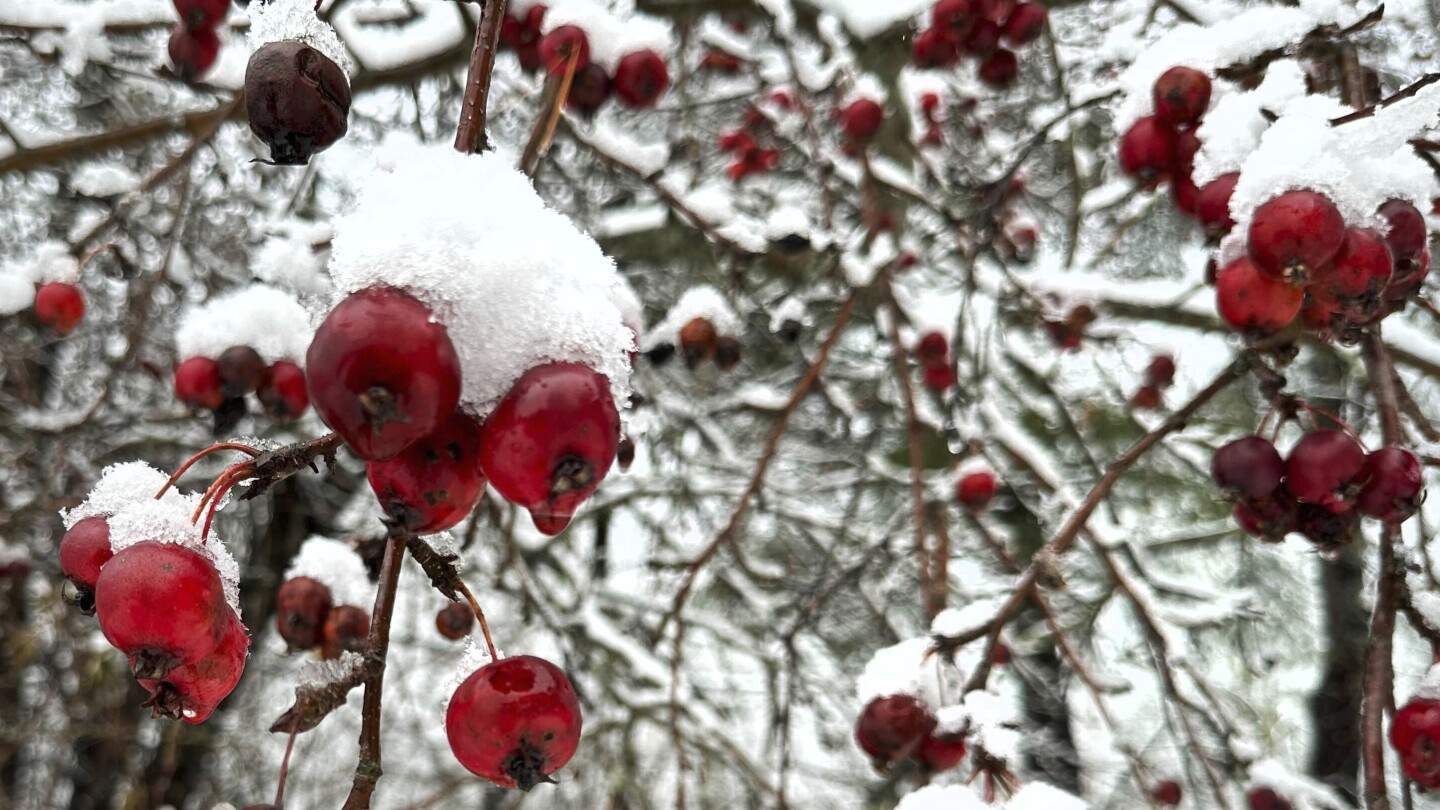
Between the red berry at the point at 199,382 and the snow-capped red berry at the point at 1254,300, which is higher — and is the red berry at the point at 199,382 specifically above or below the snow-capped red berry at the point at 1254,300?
below

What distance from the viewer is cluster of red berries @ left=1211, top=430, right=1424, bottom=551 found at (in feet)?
4.04

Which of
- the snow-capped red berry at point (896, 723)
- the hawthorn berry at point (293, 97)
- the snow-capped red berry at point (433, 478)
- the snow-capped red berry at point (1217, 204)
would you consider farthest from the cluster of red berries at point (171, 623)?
the snow-capped red berry at point (1217, 204)

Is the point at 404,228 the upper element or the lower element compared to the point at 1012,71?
lower

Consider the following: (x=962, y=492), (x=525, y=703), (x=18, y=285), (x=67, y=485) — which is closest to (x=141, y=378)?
(x=67, y=485)

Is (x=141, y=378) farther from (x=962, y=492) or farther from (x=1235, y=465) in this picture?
(x=1235, y=465)

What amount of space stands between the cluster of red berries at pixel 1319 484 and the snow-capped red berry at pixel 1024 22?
184 centimetres

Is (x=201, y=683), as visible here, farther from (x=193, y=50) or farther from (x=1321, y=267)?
(x=193, y=50)

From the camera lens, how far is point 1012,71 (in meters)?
2.93

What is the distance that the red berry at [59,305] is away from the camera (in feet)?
7.79

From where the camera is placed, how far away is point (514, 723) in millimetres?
880

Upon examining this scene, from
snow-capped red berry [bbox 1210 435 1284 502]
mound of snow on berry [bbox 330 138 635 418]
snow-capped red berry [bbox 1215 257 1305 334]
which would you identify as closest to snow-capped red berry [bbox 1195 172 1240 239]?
snow-capped red berry [bbox 1215 257 1305 334]

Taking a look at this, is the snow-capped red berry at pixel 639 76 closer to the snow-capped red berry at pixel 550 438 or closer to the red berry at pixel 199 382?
the red berry at pixel 199 382

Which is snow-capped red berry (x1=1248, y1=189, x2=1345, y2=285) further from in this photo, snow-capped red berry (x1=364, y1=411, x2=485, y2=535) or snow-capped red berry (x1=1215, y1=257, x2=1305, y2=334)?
snow-capped red berry (x1=364, y1=411, x2=485, y2=535)

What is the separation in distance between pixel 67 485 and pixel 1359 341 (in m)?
4.70
